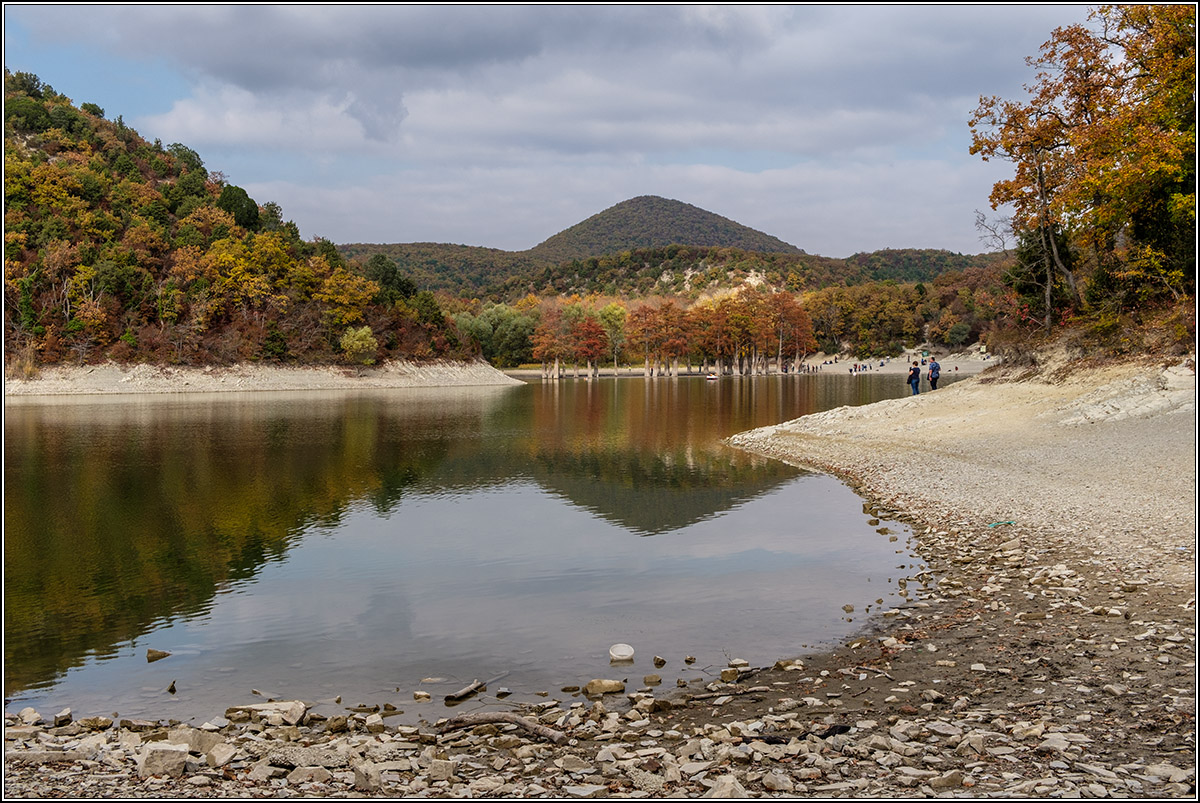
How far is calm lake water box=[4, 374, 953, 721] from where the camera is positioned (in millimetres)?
8859

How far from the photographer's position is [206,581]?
12.7 m

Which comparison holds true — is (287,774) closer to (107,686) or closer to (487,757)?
(487,757)

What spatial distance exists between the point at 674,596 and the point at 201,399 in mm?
61821

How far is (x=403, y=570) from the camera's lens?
13.4 metres

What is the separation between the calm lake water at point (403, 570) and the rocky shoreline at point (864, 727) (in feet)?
2.58

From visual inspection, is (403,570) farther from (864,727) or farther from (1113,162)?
(1113,162)

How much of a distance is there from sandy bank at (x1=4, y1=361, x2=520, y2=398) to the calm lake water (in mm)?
47293

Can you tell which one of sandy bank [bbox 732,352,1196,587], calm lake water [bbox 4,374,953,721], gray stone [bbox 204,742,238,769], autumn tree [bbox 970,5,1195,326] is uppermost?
autumn tree [bbox 970,5,1195,326]

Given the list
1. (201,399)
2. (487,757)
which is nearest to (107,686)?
(487,757)

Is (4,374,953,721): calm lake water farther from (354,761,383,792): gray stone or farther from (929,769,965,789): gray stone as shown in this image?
(929,769,965,789): gray stone

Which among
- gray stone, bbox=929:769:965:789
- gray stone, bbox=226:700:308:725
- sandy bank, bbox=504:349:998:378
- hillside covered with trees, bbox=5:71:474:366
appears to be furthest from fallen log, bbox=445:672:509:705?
sandy bank, bbox=504:349:998:378

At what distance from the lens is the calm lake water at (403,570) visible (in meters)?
8.86

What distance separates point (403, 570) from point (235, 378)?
240 feet

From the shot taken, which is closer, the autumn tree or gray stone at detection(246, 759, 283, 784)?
gray stone at detection(246, 759, 283, 784)
